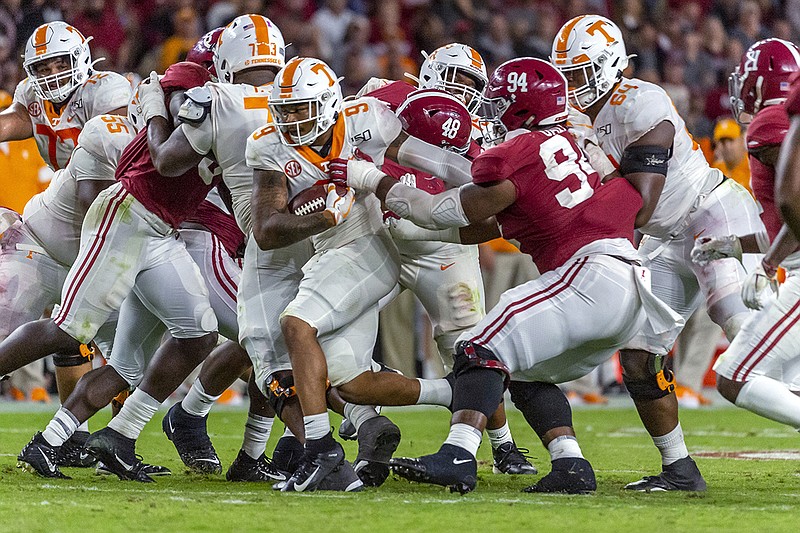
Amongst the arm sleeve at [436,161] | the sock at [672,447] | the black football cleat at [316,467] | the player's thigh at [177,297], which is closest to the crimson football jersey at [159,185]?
the player's thigh at [177,297]

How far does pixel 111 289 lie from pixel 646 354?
229cm

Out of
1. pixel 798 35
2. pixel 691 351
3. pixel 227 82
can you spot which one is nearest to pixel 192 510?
pixel 227 82

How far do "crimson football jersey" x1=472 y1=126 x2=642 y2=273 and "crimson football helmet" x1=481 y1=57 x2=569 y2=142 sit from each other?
0.07 meters

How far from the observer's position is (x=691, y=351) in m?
9.93

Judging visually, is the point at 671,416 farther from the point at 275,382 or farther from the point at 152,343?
the point at 152,343

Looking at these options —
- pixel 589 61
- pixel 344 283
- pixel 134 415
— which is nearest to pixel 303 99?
pixel 344 283

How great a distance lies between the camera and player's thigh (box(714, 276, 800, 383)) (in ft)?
15.3

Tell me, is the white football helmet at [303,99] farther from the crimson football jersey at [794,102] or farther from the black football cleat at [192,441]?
the crimson football jersey at [794,102]

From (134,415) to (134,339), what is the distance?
424 millimetres

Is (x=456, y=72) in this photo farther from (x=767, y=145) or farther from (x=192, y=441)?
(x=192, y=441)

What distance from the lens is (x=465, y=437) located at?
14.8 feet

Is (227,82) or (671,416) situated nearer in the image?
(671,416)

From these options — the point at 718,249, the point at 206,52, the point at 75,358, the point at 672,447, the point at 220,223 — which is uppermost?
the point at 206,52

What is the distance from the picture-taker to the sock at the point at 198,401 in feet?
19.2
